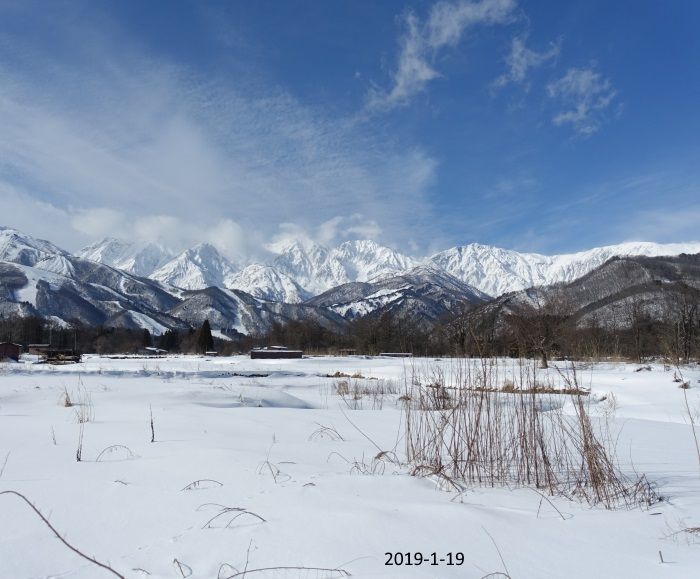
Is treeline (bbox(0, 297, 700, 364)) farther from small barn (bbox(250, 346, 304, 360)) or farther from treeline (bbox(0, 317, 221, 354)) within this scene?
small barn (bbox(250, 346, 304, 360))

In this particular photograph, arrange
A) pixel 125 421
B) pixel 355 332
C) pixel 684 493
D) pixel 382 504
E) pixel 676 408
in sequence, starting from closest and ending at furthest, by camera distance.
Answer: pixel 382 504 < pixel 684 493 < pixel 125 421 < pixel 676 408 < pixel 355 332

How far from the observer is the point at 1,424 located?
4266mm

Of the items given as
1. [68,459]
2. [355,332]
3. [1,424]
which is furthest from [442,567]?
[355,332]

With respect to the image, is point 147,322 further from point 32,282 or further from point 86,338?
point 86,338

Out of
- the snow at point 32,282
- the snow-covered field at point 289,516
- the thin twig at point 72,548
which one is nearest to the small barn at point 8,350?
the snow-covered field at point 289,516

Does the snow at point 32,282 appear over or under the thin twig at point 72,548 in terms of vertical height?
over

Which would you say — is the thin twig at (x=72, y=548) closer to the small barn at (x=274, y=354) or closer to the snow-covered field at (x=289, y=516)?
the snow-covered field at (x=289, y=516)

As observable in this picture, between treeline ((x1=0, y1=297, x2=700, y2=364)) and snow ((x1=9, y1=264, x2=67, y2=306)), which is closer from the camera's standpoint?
treeline ((x1=0, y1=297, x2=700, y2=364))

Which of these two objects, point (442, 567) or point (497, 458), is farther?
point (497, 458)

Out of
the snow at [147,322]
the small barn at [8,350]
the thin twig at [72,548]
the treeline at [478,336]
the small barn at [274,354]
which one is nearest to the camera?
the thin twig at [72,548]

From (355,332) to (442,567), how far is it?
5525 cm

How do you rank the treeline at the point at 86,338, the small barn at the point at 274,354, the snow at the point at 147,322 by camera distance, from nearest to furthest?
the small barn at the point at 274,354
the treeline at the point at 86,338
the snow at the point at 147,322

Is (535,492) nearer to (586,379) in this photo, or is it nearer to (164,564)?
(164,564)

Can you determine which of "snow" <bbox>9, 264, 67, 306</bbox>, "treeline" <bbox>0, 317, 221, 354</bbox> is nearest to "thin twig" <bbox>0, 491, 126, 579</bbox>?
"treeline" <bbox>0, 317, 221, 354</bbox>
